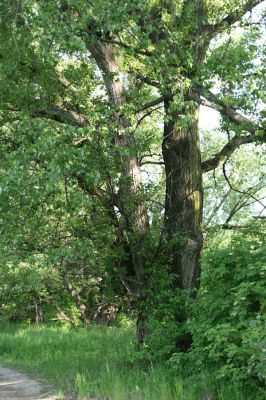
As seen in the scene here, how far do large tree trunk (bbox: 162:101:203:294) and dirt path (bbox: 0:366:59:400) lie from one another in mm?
3198

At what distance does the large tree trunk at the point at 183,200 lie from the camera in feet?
35.0

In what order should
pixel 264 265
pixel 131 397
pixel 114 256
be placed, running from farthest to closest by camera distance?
1. pixel 114 256
2. pixel 131 397
3. pixel 264 265

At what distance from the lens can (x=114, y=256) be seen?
9812 millimetres

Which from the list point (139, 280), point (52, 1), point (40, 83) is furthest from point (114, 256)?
point (52, 1)

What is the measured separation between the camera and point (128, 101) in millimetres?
10508

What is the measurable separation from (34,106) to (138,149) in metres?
2.15

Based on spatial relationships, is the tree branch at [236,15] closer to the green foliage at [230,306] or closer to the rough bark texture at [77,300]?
the green foliage at [230,306]

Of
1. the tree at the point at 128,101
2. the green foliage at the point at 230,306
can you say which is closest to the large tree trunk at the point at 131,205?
the tree at the point at 128,101

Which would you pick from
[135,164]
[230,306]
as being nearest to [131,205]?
[135,164]

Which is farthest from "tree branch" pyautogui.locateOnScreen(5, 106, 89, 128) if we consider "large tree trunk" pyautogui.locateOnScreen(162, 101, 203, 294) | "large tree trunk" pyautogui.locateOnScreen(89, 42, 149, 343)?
"large tree trunk" pyautogui.locateOnScreen(162, 101, 203, 294)

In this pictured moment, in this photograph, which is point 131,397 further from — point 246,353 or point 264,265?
point 264,265

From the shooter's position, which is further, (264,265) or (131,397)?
(131,397)

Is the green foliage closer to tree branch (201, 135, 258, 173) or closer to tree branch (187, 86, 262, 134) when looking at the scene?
tree branch (187, 86, 262, 134)

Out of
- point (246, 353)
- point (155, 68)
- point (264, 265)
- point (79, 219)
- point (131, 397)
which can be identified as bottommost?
point (131, 397)
